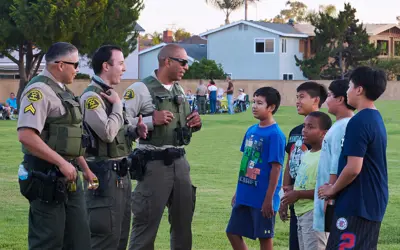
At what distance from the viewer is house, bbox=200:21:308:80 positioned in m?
72.6

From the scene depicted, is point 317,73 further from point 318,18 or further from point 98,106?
point 98,106

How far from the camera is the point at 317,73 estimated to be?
6962 centimetres

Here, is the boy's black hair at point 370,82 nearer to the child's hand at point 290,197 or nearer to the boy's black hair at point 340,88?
the boy's black hair at point 340,88

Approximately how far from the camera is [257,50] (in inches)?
2889

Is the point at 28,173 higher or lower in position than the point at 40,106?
lower

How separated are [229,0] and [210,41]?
27.5 meters

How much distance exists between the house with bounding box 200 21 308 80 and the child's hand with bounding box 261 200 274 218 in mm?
65281

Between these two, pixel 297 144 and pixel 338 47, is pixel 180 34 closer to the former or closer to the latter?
pixel 338 47

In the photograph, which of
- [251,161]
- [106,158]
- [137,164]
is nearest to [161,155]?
[137,164]

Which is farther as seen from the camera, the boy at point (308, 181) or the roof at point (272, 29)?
the roof at point (272, 29)

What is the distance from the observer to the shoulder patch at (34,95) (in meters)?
6.13

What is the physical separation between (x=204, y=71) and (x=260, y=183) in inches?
2245

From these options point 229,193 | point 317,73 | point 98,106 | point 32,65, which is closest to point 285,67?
point 317,73

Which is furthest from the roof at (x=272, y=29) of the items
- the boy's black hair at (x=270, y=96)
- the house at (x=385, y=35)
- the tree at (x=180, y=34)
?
the boy's black hair at (x=270, y=96)
